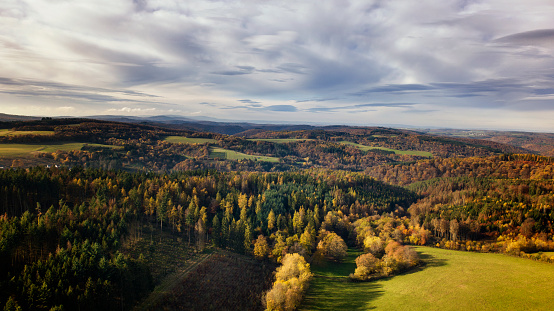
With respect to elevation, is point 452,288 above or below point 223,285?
above

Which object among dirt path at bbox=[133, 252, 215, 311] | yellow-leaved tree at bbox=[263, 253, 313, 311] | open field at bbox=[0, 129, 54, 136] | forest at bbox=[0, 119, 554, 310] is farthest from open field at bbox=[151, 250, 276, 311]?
open field at bbox=[0, 129, 54, 136]

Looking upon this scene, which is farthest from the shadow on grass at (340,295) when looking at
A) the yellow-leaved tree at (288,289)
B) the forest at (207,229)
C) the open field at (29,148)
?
the open field at (29,148)

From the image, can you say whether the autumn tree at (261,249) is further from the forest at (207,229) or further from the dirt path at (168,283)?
the dirt path at (168,283)

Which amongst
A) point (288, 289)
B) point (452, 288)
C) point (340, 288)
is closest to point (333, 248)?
point (340, 288)

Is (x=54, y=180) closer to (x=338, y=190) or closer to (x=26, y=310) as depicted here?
(x=26, y=310)

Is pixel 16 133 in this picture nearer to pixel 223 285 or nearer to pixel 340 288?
pixel 223 285

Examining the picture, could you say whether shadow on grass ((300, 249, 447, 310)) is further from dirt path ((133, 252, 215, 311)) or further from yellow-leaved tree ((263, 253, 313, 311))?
dirt path ((133, 252, 215, 311))

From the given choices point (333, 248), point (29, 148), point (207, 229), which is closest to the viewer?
point (333, 248)
